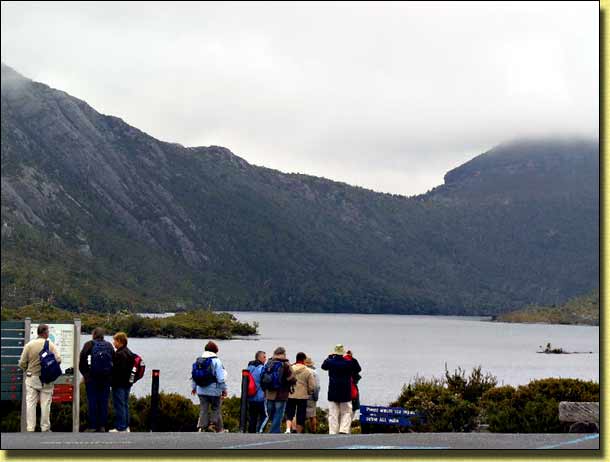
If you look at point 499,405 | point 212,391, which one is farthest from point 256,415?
point 499,405

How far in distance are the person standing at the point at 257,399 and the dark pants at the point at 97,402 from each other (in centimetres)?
277

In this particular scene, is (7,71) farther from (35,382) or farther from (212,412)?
(212,412)

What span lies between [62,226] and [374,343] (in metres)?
81.6

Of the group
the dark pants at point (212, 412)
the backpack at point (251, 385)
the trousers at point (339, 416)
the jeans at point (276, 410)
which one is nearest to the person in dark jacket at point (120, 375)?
the dark pants at point (212, 412)

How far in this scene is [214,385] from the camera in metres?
18.3

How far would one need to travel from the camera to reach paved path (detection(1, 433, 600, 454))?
1448 centimetres

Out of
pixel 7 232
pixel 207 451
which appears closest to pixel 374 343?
pixel 7 232

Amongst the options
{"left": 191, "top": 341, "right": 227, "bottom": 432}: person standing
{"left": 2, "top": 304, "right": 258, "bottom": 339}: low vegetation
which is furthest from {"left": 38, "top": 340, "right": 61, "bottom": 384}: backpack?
{"left": 2, "top": 304, "right": 258, "bottom": 339}: low vegetation

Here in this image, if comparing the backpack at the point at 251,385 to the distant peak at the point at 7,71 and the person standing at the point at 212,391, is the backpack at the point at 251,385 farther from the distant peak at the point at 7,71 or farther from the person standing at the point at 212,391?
the distant peak at the point at 7,71

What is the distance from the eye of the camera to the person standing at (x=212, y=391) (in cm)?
1823

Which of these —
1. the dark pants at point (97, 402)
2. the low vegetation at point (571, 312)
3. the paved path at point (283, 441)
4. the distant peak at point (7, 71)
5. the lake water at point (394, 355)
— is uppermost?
the distant peak at point (7, 71)

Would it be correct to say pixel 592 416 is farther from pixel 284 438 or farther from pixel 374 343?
pixel 374 343

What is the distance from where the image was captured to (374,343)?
429ft

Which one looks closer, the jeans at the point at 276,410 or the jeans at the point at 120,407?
the jeans at the point at 120,407
